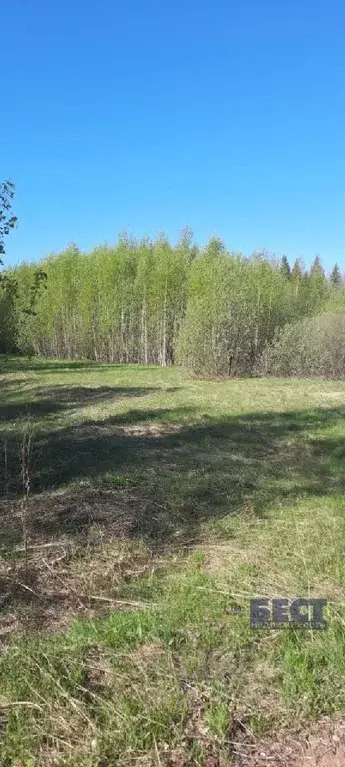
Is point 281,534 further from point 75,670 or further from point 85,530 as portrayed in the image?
point 75,670

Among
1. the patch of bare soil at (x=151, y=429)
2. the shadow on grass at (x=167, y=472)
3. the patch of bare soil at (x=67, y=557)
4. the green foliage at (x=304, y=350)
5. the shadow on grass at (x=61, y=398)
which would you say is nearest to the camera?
the patch of bare soil at (x=67, y=557)

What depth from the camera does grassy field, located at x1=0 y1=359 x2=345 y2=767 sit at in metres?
2.12

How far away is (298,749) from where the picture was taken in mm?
2037

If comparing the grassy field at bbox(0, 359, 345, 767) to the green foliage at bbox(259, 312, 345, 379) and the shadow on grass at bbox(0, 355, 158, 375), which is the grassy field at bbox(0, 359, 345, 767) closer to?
the green foliage at bbox(259, 312, 345, 379)

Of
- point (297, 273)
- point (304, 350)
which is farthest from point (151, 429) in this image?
point (297, 273)

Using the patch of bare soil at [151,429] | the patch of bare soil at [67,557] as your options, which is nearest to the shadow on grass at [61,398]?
the patch of bare soil at [151,429]

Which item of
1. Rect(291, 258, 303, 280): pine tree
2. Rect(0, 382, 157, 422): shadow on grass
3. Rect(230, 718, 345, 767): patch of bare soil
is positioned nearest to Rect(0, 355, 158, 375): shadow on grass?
Rect(0, 382, 157, 422): shadow on grass

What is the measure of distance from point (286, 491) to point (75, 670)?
334 cm

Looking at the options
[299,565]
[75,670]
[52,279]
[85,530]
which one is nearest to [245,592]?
[299,565]

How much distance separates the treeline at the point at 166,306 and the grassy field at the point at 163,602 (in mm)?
11529

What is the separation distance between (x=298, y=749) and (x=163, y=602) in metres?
1.18

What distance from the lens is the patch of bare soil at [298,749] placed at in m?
1.98

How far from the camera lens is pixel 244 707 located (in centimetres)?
222

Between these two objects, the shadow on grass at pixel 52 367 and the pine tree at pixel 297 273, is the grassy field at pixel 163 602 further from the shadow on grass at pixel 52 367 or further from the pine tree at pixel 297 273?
the pine tree at pixel 297 273
